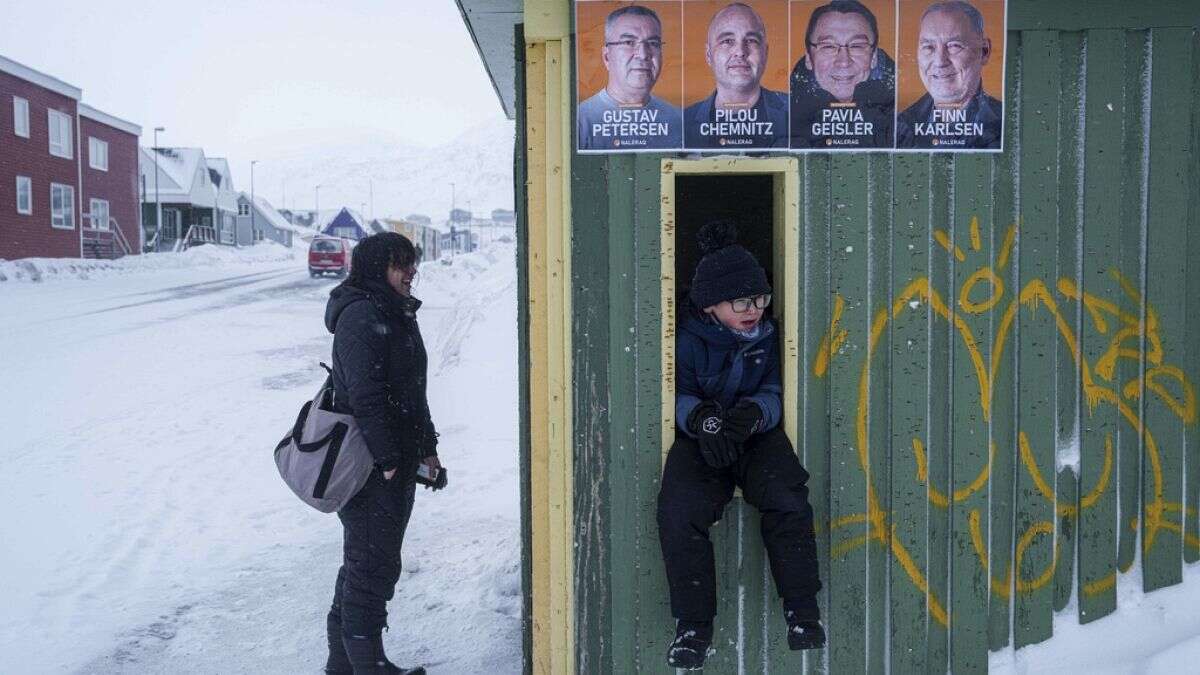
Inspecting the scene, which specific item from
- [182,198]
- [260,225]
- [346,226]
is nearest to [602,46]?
[346,226]

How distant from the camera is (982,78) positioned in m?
3.39

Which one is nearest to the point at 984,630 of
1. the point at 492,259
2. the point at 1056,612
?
the point at 1056,612

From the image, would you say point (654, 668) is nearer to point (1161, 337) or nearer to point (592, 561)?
point (592, 561)

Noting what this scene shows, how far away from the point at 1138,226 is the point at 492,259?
37.7 m

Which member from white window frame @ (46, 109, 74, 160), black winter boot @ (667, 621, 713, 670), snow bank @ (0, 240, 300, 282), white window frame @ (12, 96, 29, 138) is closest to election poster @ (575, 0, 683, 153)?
black winter boot @ (667, 621, 713, 670)

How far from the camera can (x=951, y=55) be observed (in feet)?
11.1

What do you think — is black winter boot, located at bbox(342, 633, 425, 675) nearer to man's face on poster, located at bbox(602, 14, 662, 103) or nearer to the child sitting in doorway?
the child sitting in doorway

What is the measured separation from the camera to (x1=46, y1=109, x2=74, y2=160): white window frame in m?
33.0

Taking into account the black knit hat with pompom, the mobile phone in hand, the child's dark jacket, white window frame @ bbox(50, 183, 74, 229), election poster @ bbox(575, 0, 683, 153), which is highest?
white window frame @ bbox(50, 183, 74, 229)

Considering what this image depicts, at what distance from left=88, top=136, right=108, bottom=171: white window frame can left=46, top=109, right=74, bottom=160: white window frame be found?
7.75 ft

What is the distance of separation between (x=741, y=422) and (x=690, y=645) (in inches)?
29.8

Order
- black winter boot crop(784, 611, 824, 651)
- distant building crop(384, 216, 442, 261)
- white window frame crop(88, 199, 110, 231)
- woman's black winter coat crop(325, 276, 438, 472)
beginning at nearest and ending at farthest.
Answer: black winter boot crop(784, 611, 824, 651)
woman's black winter coat crop(325, 276, 438, 472)
white window frame crop(88, 199, 110, 231)
distant building crop(384, 216, 442, 261)

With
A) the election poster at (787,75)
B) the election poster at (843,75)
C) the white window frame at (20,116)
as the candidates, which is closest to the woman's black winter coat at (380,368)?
the election poster at (787,75)

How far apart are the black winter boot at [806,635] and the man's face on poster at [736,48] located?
6.33 feet
